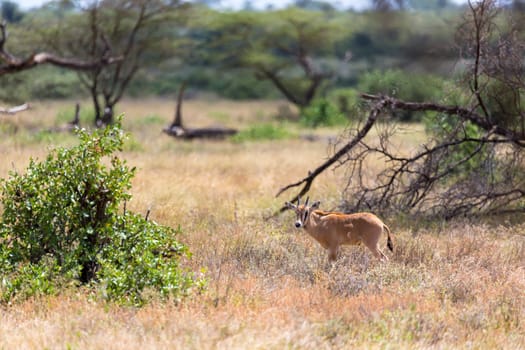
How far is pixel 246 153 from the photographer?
57.0 ft

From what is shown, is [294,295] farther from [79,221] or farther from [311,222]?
[79,221]

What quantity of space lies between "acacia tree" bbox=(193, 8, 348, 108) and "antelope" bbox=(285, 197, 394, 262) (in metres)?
25.0

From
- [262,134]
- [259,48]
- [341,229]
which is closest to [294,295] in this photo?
[341,229]

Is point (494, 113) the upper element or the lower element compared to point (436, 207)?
upper

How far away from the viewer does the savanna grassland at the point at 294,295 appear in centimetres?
518

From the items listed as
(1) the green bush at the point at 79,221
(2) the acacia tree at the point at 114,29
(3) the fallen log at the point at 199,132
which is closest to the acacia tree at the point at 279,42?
(2) the acacia tree at the point at 114,29

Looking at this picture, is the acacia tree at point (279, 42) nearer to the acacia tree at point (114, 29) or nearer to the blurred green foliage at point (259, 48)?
the blurred green foliage at point (259, 48)

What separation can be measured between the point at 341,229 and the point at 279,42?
27893 millimetres

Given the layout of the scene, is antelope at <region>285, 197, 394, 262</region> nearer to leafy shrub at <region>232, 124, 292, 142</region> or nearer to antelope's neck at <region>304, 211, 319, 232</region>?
antelope's neck at <region>304, 211, 319, 232</region>

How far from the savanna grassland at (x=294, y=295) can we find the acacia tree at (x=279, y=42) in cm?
2211

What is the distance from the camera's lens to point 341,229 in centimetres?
773

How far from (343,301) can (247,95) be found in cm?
3790

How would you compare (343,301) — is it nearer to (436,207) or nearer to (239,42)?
(436,207)

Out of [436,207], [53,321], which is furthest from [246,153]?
[53,321]
